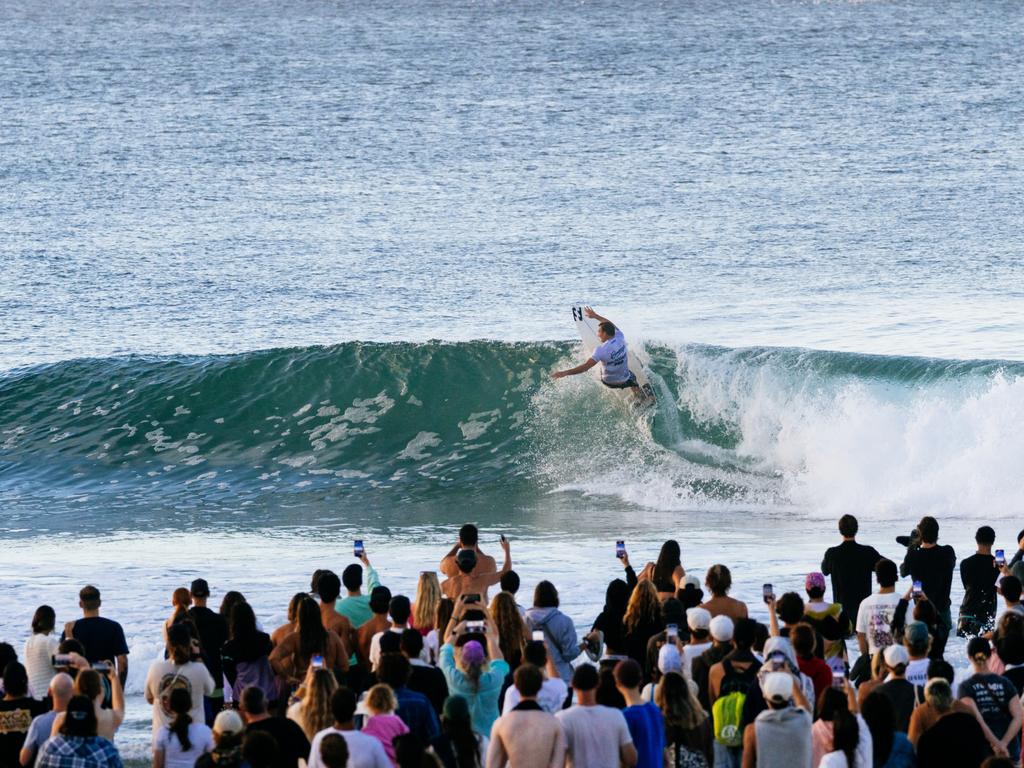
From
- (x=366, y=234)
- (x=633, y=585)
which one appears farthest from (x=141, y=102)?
(x=633, y=585)

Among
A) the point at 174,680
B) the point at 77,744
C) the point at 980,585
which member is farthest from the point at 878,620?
the point at 77,744

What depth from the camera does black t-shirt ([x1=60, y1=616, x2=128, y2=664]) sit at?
9031mm

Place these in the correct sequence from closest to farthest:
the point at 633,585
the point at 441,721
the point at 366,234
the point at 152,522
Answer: the point at 441,721 < the point at 633,585 < the point at 152,522 < the point at 366,234

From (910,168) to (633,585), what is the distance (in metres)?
43.0

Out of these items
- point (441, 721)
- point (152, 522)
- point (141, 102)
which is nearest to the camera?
point (441, 721)

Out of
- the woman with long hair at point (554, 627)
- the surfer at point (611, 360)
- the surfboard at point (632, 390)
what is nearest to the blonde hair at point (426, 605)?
the woman with long hair at point (554, 627)

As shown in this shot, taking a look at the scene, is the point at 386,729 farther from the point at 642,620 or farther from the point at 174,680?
the point at 642,620

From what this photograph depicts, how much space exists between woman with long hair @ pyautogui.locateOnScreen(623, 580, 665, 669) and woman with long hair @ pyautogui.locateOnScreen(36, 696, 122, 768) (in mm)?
2774

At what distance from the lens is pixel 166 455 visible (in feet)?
77.2

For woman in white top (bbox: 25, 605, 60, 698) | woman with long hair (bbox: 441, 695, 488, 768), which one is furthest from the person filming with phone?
woman in white top (bbox: 25, 605, 60, 698)

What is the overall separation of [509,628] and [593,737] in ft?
4.40

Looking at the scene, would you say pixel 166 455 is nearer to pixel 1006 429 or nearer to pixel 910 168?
pixel 1006 429

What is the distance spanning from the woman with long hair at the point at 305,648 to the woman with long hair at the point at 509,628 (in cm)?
78

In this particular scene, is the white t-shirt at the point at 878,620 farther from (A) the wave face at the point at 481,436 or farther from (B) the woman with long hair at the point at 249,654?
(A) the wave face at the point at 481,436
